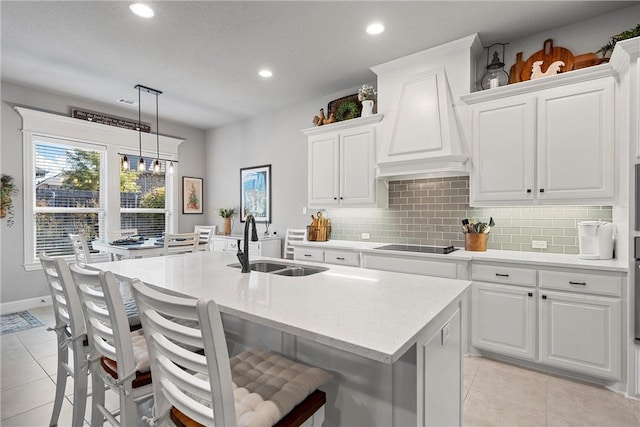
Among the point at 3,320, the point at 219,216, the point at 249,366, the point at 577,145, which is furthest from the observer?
the point at 219,216

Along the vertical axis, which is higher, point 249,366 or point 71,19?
point 71,19

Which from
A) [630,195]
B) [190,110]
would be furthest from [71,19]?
[630,195]

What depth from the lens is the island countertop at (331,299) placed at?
978mm

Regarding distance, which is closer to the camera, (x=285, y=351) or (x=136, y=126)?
(x=285, y=351)

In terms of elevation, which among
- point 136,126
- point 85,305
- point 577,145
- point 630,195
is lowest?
point 85,305

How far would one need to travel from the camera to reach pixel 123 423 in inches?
52.7

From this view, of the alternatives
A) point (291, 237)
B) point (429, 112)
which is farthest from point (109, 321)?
point (291, 237)

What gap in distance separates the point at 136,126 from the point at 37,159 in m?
1.40

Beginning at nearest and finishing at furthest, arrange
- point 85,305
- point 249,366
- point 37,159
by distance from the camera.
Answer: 1. point 249,366
2. point 85,305
3. point 37,159

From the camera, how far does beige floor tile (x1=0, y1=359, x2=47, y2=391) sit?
2418 millimetres

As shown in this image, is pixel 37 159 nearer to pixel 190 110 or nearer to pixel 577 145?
pixel 190 110

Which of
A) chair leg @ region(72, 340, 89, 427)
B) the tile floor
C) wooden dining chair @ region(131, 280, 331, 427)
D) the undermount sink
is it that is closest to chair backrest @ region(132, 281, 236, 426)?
wooden dining chair @ region(131, 280, 331, 427)

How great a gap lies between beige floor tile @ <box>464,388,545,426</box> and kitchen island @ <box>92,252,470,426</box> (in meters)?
0.60

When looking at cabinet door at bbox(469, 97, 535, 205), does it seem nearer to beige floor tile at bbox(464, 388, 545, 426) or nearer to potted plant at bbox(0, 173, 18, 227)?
beige floor tile at bbox(464, 388, 545, 426)
